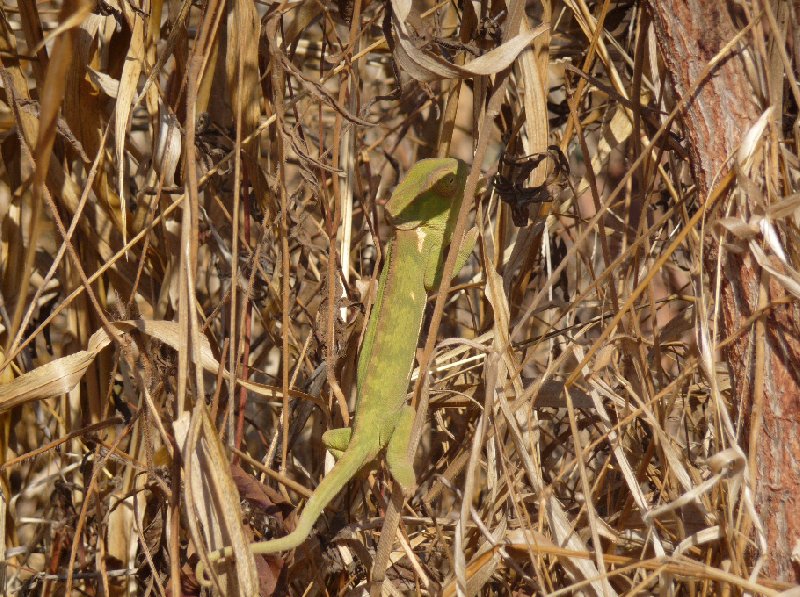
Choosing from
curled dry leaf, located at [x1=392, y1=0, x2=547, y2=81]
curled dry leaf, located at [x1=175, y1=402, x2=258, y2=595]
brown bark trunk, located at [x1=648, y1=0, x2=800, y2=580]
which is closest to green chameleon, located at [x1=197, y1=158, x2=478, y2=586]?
curled dry leaf, located at [x1=175, y1=402, x2=258, y2=595]

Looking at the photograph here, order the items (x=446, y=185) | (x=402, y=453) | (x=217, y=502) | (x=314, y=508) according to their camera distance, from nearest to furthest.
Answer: (x=217, y=502) → (x=314, y=508) → (x=402, y=453) → (x=446, y=185)

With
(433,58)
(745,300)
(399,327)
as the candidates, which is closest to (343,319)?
(399,327)

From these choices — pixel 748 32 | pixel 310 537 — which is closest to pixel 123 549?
pixel 310 537

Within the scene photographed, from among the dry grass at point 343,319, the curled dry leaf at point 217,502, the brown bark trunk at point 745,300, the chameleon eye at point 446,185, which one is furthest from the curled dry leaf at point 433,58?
the curled dry leaf at point 217,502

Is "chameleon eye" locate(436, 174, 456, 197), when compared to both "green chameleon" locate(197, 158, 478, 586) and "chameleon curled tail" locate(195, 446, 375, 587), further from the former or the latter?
"chameleon curled tail" locate(195, 446, 375, 587)

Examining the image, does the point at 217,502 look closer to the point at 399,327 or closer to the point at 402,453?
the point at 402,453

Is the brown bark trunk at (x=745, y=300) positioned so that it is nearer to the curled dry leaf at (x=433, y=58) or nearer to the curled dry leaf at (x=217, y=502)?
the curled dry leaf at (x=433, y=58)

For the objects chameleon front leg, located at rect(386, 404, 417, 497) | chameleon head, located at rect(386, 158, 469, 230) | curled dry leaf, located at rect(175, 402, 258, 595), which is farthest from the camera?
chameleon head, located at rect(386, 158, 469, 230)
